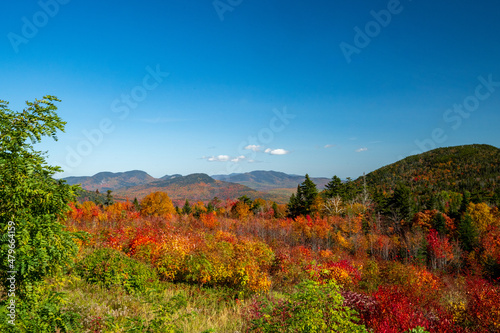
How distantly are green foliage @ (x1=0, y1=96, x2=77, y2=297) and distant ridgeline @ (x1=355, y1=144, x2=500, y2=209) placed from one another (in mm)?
106552

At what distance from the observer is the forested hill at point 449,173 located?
115750 millimetres

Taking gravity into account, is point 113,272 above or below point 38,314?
below

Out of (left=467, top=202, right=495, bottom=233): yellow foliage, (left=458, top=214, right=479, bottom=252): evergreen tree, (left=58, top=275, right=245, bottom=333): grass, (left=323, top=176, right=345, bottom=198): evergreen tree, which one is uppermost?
(left=323, top=176, right=345, bottom=198): evergreen tree

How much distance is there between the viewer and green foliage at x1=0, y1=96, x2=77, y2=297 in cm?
482

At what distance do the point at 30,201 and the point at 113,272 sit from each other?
725cm

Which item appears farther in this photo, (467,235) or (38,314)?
(467,235)

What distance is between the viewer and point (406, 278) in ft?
53.8

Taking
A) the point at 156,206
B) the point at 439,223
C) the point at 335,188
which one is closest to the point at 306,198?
the point at 335,188

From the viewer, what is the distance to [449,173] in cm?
14412

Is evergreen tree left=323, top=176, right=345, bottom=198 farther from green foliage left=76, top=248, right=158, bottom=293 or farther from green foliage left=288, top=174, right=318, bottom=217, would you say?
Answer: green foliage left=76, top=248, right=158, bottom=293

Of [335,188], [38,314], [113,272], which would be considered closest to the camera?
[38,314]

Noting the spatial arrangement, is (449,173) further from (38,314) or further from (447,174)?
(38,314)

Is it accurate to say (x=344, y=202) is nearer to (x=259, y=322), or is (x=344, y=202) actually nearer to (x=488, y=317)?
(x=488, y=317)

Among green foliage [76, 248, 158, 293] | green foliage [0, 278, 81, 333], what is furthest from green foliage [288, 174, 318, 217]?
green foliage [0, 278, 81, 333]
